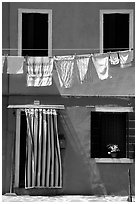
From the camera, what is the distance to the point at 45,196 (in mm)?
12195

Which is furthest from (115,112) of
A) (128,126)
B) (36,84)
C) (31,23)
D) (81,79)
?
(31,23)

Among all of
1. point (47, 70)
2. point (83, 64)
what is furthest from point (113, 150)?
point (47, 70)

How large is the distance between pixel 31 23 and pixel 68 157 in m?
3.88

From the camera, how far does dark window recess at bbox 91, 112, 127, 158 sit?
41.3 ft

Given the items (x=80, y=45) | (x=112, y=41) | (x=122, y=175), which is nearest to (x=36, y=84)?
(x=80, y=45)

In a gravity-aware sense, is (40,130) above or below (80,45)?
below

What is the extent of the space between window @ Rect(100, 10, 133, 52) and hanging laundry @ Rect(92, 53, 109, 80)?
2.35ft

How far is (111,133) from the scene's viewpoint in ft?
41.4

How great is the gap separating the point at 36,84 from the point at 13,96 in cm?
86

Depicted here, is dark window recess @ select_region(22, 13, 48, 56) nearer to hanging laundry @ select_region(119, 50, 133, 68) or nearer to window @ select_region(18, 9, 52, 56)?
window @ select_region(18, 9, 52, 56)

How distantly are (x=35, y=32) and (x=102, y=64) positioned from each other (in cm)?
217

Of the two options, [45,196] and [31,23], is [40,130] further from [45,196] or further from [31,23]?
[31,23]

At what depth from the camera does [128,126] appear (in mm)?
12555

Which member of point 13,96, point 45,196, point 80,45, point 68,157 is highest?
point 80,45
